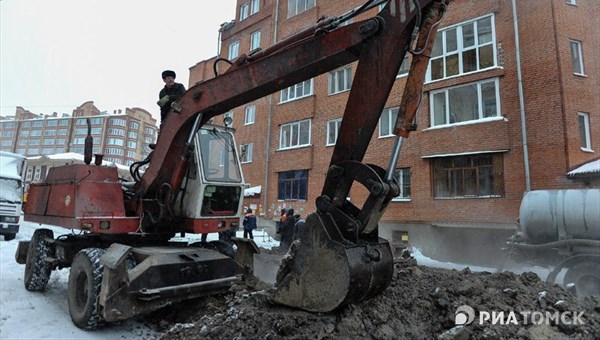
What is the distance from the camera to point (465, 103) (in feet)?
49.2

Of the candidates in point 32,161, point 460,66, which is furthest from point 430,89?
point 32,161

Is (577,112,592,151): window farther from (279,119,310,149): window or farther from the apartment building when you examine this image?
the apartment building

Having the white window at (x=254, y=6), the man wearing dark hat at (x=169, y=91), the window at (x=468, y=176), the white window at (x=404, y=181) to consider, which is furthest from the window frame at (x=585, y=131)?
the white window at (x=254, y=6)

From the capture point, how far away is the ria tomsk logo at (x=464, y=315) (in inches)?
142

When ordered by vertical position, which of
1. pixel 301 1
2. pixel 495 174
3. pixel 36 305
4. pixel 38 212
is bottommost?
pixel 36 305

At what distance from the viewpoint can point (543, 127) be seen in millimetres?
13094

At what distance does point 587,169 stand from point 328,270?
1268 cm

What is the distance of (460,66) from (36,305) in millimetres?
15761

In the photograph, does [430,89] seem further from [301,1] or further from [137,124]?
[137,124]

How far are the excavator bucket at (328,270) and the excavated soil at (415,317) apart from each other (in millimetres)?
137

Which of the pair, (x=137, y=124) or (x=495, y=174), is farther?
(x=137, y=124)

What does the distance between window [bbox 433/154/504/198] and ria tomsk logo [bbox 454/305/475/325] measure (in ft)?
37.0

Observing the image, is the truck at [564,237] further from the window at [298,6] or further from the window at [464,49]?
the window at [298,6]

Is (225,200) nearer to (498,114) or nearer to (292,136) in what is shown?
(498,114)
